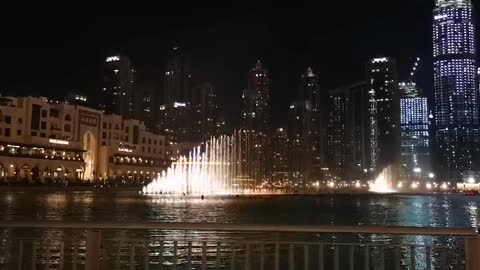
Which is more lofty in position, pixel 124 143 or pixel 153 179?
pixel 124 143

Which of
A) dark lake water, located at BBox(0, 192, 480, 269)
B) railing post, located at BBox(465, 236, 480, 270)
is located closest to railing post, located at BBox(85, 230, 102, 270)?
dark lake water, located at BBox(0, 192, 480, 269)

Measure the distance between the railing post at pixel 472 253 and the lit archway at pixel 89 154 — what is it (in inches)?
4687

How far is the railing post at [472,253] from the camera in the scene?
26.6 feet

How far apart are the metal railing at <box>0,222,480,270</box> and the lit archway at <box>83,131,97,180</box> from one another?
104 meters

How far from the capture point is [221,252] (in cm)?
1900

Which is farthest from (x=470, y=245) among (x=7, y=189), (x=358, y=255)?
(x=7, y=189)

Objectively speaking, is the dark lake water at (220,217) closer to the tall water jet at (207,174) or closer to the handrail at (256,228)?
the handrail at (256,228)

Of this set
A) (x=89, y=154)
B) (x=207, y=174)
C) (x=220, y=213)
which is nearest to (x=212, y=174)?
(x=207, y=174)

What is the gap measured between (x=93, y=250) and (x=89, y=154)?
12072cm

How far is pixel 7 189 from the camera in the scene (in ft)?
279

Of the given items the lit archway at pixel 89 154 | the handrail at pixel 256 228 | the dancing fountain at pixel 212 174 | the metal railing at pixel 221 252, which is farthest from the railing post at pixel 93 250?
the lit archway at pixel 89 154

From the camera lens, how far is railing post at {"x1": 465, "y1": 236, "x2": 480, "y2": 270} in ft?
26.6

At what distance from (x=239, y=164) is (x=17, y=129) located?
63.2 m

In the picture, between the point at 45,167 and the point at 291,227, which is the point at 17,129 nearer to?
the point at 45,167
